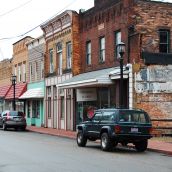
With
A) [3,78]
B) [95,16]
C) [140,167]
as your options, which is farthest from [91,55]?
[3,78]

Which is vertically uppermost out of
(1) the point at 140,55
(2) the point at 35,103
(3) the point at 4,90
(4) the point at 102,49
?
(4) the point at 102,49

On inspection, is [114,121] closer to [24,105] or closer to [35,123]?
[35,123]

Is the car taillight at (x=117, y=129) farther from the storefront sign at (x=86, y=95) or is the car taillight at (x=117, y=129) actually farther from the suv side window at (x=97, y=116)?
the storefront sign at (x=86, y=95)

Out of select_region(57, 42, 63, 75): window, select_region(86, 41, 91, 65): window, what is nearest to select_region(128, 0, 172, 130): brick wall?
select_region(86, 41, 91, 65): window

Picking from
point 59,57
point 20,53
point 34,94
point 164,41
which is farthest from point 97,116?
point 20,53

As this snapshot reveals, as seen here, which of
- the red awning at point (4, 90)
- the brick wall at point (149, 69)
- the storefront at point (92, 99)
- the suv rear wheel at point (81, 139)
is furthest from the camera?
the red awning at point (4, 90)

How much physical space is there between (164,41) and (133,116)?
9.95 meters

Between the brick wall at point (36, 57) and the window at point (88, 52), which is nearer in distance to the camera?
the window at point (88, 52)

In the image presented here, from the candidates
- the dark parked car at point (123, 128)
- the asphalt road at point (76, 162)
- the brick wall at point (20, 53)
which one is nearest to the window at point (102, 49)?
the dark parked car at point (123, 128)

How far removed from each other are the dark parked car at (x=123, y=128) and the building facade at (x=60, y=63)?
15958 mm

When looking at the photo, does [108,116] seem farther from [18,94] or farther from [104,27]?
[18,94]

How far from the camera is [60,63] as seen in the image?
40.5 m

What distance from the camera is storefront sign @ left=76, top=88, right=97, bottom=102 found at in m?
33.7

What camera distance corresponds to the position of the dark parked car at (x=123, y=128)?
19.9m
